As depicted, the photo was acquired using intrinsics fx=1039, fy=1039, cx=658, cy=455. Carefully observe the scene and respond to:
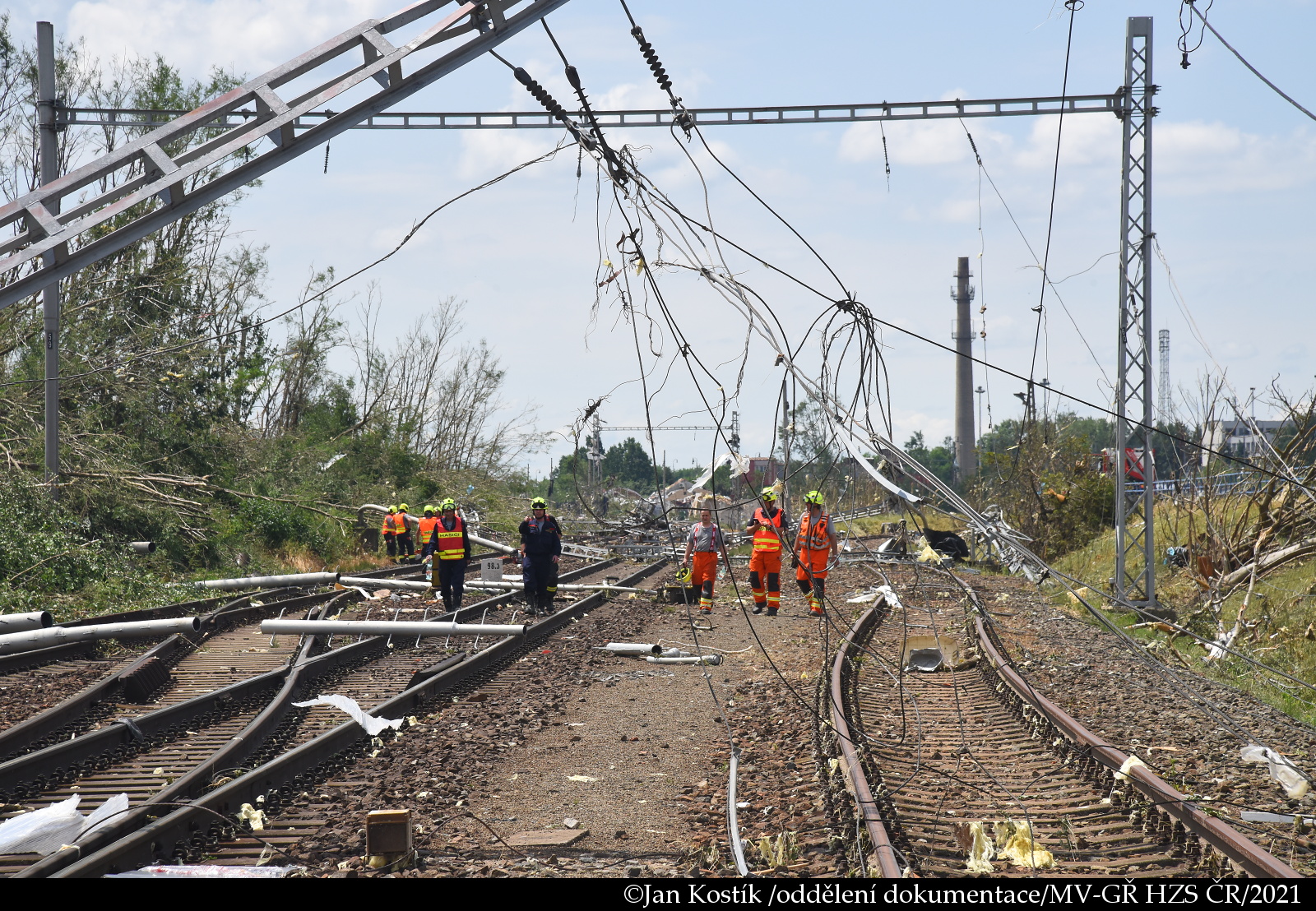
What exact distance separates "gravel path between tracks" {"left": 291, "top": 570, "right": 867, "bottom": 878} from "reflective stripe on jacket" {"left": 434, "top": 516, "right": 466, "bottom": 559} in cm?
375

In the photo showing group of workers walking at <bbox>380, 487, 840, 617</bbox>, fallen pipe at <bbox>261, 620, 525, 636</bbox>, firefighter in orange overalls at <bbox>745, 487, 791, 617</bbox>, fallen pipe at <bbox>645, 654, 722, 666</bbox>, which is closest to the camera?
fallen pipe at <bbox>261, 620, 525, 636</bbox>

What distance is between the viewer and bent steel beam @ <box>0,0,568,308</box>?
5.87 m

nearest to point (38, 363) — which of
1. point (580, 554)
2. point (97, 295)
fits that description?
point (97, 295)

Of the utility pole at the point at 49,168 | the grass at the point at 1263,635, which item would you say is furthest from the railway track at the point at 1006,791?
the utility pole at the point at 49,168

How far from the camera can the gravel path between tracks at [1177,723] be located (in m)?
6.40

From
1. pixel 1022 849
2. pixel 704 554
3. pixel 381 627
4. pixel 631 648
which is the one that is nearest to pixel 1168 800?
pixel 1022 849

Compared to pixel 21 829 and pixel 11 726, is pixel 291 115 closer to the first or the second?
pixel 21 829

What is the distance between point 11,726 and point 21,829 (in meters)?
3.73

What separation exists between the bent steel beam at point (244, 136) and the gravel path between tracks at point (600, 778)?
144 inches

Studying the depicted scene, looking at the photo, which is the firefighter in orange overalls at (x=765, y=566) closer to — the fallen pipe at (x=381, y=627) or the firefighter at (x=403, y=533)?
the fallen pipe at (x=381, y=627)

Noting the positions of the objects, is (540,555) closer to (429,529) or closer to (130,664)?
(429,529)

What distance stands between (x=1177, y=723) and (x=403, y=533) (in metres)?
20.9

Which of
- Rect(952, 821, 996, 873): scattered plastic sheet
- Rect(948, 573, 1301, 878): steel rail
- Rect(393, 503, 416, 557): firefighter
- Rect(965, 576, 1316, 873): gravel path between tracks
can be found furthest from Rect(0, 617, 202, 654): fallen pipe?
Rect(393, 503, 416, 557): firefighter

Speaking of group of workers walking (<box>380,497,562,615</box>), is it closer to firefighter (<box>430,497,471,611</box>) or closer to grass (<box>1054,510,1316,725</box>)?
firefighter (<box>430,497,471,611</box>)
